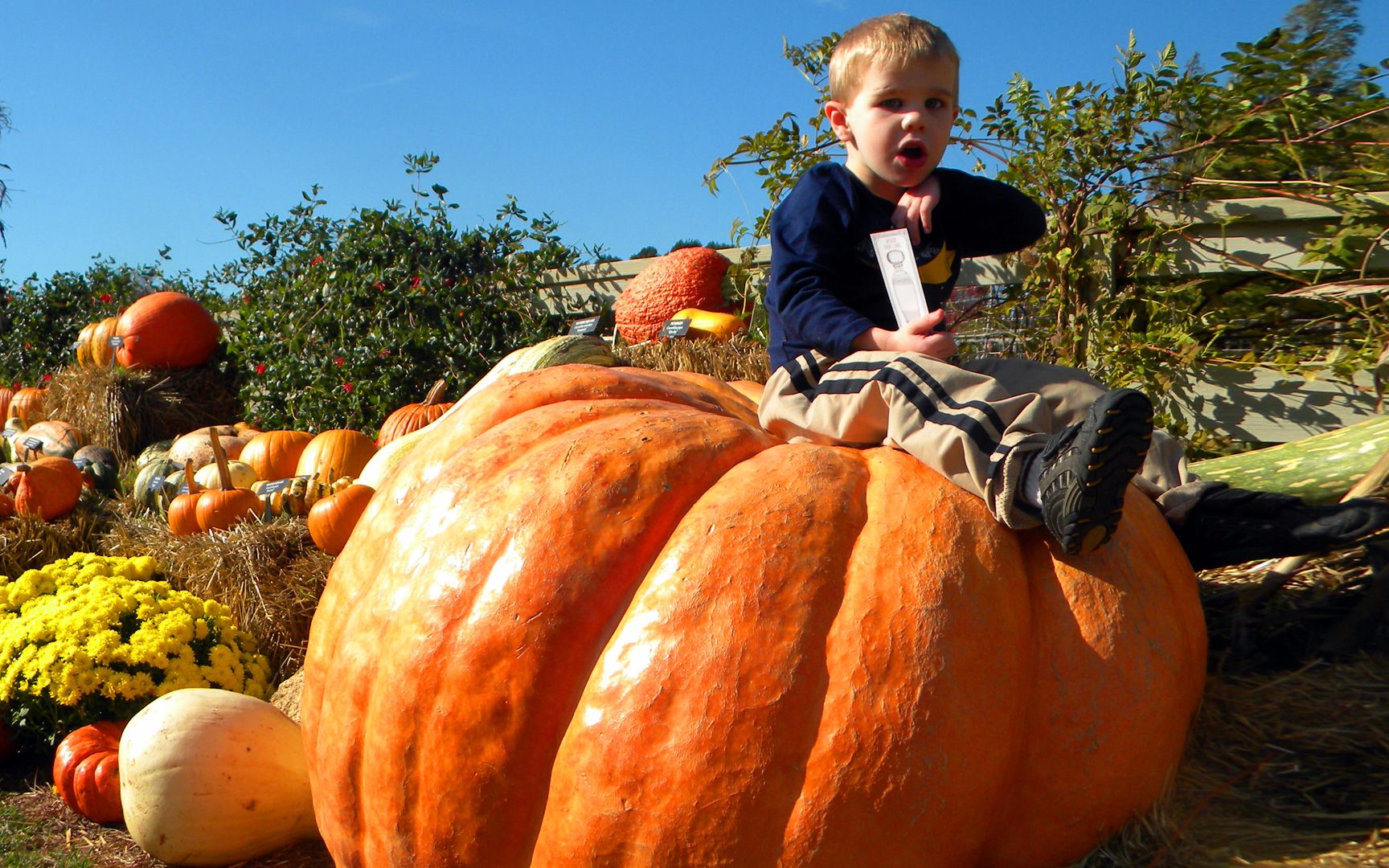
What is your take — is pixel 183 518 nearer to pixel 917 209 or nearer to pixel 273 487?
pixel 273 487

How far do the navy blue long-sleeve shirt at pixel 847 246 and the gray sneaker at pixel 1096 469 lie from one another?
2.23 ft

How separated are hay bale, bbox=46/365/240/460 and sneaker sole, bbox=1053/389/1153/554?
27.1 feet

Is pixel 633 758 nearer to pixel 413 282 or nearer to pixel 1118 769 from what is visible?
pixel 1118 769

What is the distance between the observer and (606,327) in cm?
648

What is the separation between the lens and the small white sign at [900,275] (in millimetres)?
2184

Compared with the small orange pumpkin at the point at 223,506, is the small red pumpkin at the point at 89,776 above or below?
below

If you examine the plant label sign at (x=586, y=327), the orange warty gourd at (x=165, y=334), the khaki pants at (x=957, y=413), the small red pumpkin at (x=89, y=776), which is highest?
the orange warty gourd at (x=165, y=334)

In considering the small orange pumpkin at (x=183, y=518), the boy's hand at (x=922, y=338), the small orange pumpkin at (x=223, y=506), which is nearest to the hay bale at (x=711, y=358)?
the small orange pumpkin at (x=223, y=506)

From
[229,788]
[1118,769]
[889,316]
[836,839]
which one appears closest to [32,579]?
[229,788]

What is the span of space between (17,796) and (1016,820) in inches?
125

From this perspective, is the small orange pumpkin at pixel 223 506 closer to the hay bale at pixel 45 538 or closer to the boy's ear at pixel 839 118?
the hay bale at pixel 45 538

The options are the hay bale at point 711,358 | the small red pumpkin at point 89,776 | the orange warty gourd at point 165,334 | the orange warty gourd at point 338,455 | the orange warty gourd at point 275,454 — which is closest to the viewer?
the small red pumpkin at point 89,776

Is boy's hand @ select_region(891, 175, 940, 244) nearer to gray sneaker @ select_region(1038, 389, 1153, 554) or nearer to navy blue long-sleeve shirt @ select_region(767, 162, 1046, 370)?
navy blue long-sleeve shirt @ select_region(767, 162, 1046, 370)

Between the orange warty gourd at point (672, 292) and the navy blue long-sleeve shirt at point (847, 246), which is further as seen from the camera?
the orange warty gourd at point (672, 292)
